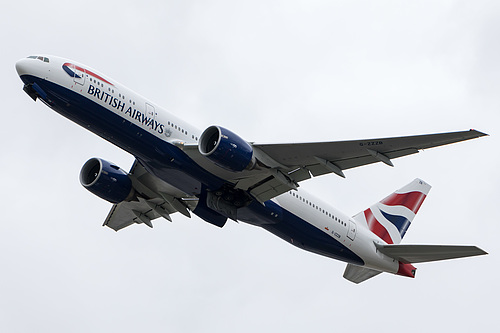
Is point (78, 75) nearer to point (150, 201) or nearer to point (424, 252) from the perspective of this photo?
point (150, 201)

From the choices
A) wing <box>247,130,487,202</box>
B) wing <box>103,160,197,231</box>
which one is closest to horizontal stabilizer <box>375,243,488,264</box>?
wing <box>247,130,487,202</box>

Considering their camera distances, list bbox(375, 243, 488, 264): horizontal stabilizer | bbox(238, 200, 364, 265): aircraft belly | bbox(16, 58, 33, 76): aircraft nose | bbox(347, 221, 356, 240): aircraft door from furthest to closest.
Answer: bbox(347, 221, 356, 240): aircraft door → bbox(238, 200, 364, 265): aircraft belly → bbox(375, 243, 488, 264): horizontal stabilizer → bbox(16, 58, 33, 76): aircraft nose

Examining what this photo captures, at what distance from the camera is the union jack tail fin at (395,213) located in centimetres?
3656

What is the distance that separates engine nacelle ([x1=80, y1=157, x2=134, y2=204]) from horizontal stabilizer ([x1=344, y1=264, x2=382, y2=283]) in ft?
36.0

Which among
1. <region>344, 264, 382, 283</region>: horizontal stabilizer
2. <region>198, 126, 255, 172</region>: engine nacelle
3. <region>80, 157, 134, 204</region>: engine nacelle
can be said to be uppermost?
<region>198, 126, 255, 172</region>: engine nacelle

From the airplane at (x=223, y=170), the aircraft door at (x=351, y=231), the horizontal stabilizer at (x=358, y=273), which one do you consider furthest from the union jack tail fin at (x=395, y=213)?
the aircraft door at (x=351, y=231)

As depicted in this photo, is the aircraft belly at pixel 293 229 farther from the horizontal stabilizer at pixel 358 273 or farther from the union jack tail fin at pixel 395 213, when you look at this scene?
the union jack tail fin at pixel 395 213

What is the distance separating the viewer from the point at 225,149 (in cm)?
2766

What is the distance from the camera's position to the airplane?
27703 millimetres

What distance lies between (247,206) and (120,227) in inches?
372

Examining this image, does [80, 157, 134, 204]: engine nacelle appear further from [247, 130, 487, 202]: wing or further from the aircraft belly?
[247, 130, 487, 202]: wing

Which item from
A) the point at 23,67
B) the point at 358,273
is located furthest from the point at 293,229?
the point at 23,67

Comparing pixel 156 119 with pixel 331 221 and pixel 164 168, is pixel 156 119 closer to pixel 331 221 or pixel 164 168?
pixel 164 168

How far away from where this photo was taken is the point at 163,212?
117 feet
